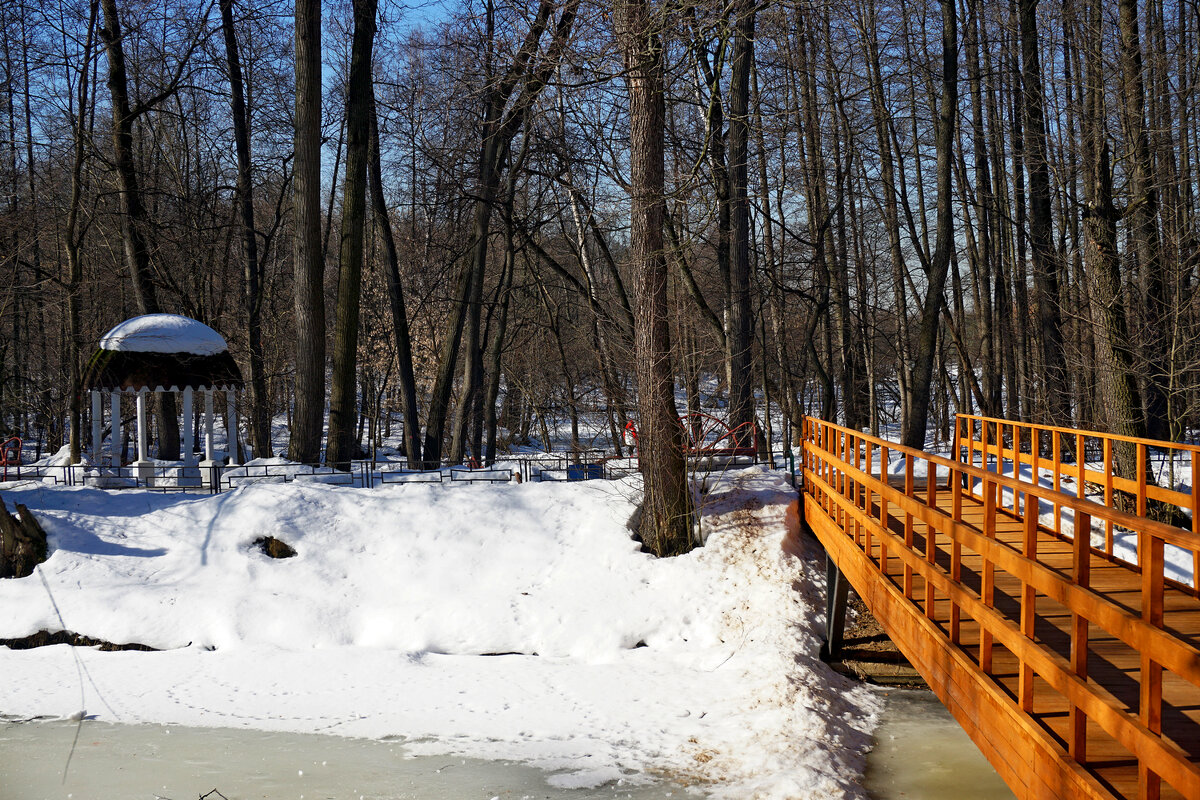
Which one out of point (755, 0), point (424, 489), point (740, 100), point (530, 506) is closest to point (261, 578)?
point (424, 489)

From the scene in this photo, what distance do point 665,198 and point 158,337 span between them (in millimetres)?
9913

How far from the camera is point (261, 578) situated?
1127 centimetres

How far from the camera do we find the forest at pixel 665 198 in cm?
1244

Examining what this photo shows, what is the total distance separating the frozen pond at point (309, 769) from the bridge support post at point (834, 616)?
137cm

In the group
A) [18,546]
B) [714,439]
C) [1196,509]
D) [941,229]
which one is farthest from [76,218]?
[1196,509]

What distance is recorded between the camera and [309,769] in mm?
7531

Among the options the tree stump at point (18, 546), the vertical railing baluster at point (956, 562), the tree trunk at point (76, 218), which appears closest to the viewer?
the vertical railing baluster at point (956, 562)

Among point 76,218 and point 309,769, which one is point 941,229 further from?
point 76,218

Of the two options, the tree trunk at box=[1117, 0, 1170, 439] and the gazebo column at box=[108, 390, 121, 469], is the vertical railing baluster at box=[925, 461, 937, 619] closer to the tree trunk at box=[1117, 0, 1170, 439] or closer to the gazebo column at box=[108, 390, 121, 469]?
the tree trunk at box=[1117, 0, 1170, 439]

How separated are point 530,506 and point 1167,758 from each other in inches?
385

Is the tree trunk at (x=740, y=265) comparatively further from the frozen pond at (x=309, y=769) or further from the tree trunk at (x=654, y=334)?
the frozen pond at (x=309, y=769)

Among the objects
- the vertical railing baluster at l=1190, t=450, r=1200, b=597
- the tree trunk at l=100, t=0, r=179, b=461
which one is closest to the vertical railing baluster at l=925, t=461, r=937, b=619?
the vertical railing baluster at l=1190, t=450, r=1200, b=597

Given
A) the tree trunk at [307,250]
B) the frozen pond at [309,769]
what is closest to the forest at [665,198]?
the tree trunk at [307,250]

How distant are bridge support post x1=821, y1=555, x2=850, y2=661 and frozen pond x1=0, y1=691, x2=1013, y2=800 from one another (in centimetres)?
137
